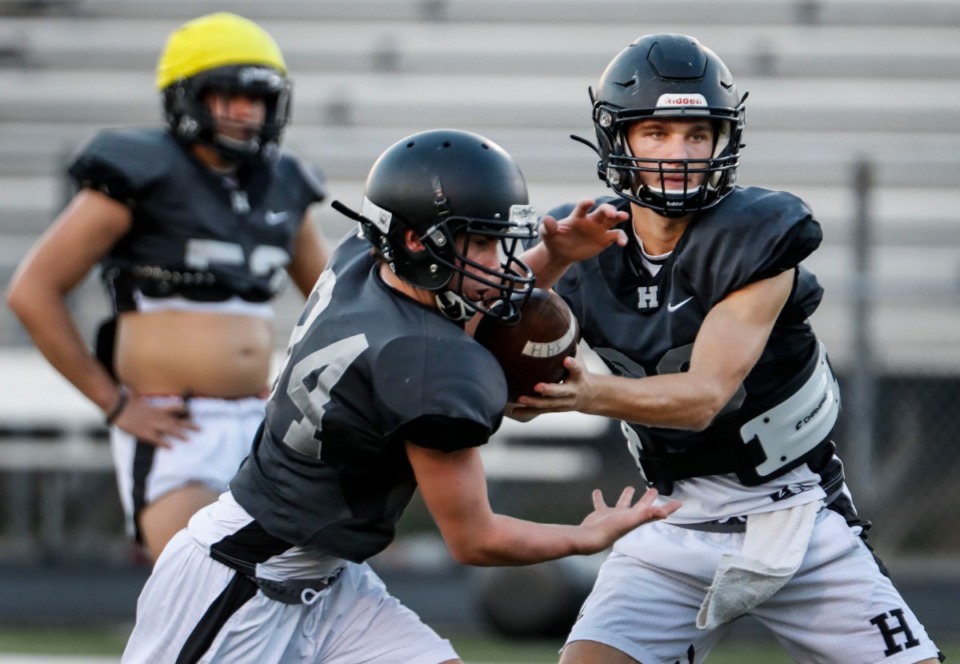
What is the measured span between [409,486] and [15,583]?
5.01 metres

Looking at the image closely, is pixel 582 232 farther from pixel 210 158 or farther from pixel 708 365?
pixel 210 158

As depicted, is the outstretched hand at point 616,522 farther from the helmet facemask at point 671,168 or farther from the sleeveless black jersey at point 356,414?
the helmet facemask at point 671,168

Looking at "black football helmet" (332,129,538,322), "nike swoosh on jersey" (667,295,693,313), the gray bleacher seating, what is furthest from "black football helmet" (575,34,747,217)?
the gray bleacher seating

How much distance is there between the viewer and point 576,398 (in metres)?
3.12

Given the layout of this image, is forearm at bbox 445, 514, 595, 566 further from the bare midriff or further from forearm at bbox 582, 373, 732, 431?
the bare midriff

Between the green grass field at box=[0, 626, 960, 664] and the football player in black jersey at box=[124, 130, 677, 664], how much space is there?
298 cm

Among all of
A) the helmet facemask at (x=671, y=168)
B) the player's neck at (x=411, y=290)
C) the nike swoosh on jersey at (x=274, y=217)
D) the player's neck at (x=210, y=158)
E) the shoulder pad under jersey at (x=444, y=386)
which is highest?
the helmet facemask at (x=671, y=168)

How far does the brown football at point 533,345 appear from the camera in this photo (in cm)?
315

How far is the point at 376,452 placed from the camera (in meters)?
3.07

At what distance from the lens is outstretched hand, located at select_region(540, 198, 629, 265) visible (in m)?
3.44

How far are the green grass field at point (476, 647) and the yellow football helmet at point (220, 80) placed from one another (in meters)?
2.54

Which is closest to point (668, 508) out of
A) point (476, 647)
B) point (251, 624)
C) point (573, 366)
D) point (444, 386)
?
point (573, 366)

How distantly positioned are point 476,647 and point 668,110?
3.81m

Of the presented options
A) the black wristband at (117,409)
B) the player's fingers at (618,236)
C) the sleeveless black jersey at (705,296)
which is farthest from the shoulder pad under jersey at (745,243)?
the black wristband at (117,409)
